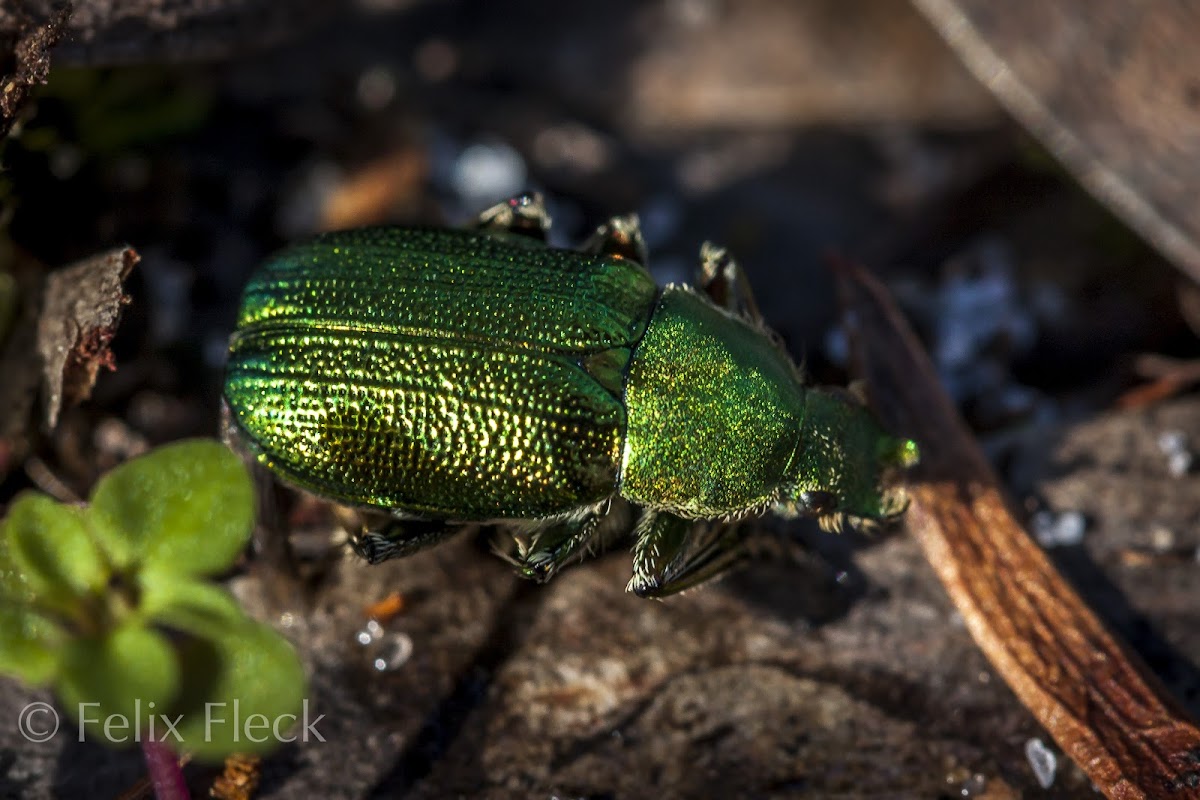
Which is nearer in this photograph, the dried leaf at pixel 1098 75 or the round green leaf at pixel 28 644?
the round green leaf at pixel 28 644

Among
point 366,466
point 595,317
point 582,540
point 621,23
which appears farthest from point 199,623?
point 621,23

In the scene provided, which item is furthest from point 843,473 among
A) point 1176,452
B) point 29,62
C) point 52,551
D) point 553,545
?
point 29,62

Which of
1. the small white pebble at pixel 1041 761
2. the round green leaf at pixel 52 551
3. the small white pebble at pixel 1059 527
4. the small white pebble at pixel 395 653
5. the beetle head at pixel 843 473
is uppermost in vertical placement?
the round green leaf at pixel 52 551

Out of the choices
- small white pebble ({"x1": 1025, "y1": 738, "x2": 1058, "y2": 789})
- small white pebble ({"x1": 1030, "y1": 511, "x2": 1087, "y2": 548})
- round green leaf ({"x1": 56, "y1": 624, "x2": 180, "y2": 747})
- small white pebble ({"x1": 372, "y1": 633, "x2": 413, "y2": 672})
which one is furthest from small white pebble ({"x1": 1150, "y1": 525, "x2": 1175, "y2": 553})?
round green leaf ({"x1": 56, "y1": 624, "x2": 180, "y2": 747})

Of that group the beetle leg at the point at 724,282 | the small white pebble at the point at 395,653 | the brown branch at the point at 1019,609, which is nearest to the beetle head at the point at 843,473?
the brown branch at the point at 1019,609

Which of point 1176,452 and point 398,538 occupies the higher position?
point 1176,452

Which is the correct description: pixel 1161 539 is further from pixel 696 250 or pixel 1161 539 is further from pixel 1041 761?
pixel 696 250

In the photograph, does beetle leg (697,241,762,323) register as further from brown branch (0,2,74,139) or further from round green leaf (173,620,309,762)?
brown branch (0,2,74,139)

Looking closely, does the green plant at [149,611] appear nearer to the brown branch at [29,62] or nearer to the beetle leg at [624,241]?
the brown branch at [29,62]
